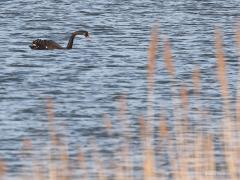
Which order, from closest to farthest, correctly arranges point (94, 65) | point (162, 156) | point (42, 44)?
point (162, 156) → point (94, 65) → point (42, 44)

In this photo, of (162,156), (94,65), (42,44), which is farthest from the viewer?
(42,44)

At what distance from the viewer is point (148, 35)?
133 ft

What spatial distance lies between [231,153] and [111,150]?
4.20 m

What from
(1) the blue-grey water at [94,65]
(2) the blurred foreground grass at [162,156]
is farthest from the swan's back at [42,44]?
(2) the blurred foreground grass at [162,156]

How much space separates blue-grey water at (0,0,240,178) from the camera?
70.0 feet

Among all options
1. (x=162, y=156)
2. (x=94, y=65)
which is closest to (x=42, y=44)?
(x=94, y=65)

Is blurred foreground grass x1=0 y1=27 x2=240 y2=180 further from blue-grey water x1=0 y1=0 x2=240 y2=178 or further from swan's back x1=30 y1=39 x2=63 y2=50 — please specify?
swan's back x1=30 y1=39 x2=63 y2=50

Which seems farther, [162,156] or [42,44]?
[42,44]

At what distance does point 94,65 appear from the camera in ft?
105

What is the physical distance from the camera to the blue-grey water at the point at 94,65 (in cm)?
2134

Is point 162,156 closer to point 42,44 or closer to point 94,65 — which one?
point 94,65

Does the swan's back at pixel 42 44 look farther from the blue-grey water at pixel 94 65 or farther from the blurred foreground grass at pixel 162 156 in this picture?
the blurred foreground grass at pixel 162 156

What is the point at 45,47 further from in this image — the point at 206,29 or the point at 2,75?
the point at 206,29

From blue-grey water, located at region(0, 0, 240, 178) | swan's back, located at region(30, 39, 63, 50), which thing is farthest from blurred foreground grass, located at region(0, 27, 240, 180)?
swan's back, located at region(30, 39, 63, 50)
